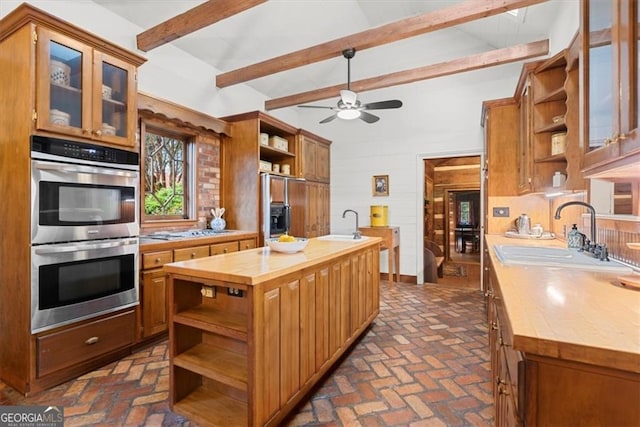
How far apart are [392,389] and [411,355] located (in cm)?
57

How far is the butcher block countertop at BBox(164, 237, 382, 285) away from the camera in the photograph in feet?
5.13

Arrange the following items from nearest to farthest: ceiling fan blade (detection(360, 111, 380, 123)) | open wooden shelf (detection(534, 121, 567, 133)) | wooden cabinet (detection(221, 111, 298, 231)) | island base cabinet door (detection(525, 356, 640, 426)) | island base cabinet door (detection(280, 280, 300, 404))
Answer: island base cabinet door (detection(525, 356, 640, 426)) < island base cabinet door (detection(280, 280, 300, 404)) < open wooden shelf (detection(534, 121, 567, 133)) < ceiling fan blade (detection(360, 111, 380, 123)) < wooden cabinet (detection(221, 111, 298, 231))

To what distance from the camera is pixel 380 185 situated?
18.4 ft

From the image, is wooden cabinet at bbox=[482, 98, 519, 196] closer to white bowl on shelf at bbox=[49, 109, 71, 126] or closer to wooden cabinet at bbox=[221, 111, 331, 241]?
wooden cabinet at bbox=[221, 111, 331, 241]

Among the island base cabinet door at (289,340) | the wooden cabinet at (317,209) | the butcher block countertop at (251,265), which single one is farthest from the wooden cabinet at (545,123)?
the wooden cabinet at (317,209)

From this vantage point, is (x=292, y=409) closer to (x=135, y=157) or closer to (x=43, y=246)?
(x=43, y=246)

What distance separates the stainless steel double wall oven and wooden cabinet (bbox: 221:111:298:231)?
1.68 m

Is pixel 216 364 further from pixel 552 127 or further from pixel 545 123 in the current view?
pixel 545 123

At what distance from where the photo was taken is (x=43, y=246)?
6.71 feet

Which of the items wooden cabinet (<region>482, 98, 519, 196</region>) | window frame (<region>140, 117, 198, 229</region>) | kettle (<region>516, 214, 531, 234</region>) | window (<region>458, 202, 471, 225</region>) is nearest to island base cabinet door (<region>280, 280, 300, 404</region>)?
window frame (<region>140, 117, 198, 229</region>)

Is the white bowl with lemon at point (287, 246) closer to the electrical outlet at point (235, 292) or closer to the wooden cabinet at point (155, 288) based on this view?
the electrical outlet at point (235, 292)

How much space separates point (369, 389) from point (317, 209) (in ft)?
12.1

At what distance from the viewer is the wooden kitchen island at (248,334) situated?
1561mm

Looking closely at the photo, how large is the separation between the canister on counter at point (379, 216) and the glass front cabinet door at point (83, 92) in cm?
371
